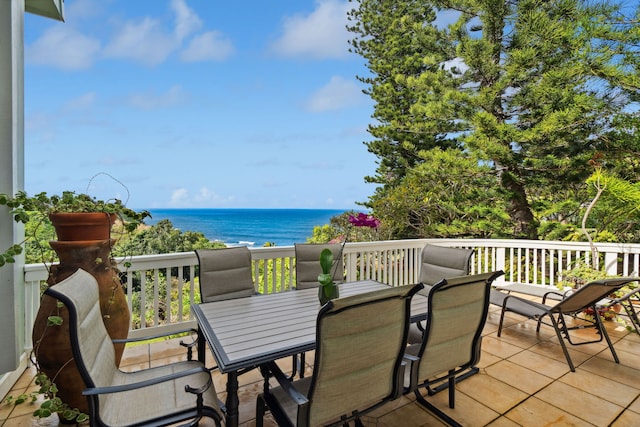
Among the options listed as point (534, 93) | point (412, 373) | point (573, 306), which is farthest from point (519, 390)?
point (534, 93)

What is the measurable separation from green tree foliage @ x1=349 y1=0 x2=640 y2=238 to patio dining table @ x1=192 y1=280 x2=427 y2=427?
19.9 feet

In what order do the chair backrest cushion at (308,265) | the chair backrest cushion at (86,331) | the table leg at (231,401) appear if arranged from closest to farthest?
1. the chair backrest cushion at (86,331)
2. the table leg at (231,401)
3. the chair backrest cushion at (308,265)

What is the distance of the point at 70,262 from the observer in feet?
7.00

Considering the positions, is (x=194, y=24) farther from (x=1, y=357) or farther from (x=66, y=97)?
(x=1, y=357)

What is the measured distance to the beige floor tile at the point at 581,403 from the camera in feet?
6.91

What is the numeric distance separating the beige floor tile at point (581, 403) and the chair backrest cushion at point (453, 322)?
0.81m

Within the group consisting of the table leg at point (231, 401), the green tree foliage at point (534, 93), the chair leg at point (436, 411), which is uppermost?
the green tree foliage at point (534, 93)

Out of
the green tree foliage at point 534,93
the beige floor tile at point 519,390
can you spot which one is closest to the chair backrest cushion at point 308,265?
the beige floor tile at point 519,390

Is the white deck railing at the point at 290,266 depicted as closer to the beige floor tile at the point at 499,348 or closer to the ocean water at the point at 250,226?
the beige floor tile at the point at 499,348

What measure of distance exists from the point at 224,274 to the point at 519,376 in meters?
2.57

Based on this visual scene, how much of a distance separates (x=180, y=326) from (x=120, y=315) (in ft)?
3.94

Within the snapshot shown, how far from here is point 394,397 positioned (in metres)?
1.69

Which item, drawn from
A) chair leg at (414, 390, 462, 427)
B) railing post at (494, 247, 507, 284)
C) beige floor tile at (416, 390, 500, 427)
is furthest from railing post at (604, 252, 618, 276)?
chair leg at (414, 390, 462, 427)

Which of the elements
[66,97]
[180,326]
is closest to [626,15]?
[180,326]
